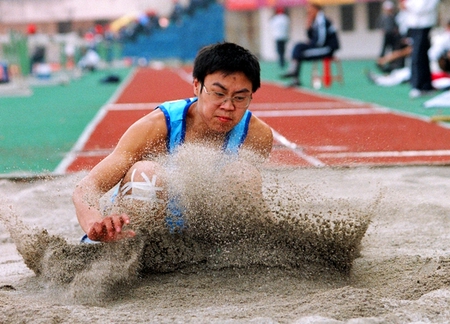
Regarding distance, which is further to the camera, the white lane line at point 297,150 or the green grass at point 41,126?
the green grass at point 41,126

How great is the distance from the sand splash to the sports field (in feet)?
3.56

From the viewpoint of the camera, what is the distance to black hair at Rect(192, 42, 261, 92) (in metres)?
3.05

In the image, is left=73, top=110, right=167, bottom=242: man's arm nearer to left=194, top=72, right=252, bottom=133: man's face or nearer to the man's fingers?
the man's fingers

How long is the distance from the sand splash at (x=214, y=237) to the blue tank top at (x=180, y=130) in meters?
0.10

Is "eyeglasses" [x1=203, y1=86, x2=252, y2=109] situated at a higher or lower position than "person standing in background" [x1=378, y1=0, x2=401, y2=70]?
higher

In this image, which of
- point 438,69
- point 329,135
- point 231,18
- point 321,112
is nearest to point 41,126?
point 321,112

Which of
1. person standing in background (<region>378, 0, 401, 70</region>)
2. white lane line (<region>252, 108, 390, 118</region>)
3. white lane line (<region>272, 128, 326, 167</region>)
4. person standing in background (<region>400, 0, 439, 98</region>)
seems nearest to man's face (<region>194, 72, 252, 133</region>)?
white lane line (<region>272, 128, 326, 167</region>)

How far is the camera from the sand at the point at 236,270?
2.43 m

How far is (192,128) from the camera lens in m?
3.28

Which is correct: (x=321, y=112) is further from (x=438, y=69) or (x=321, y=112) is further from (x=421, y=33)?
(x=438, y=69)

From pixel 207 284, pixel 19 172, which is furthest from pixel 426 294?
pixel 19 172

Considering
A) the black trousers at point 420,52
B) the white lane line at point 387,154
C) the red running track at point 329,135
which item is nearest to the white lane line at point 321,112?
the red running track at point 329,135

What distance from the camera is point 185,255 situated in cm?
313

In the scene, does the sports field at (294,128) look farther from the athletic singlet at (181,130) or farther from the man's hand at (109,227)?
the man's hand at (109,227)
